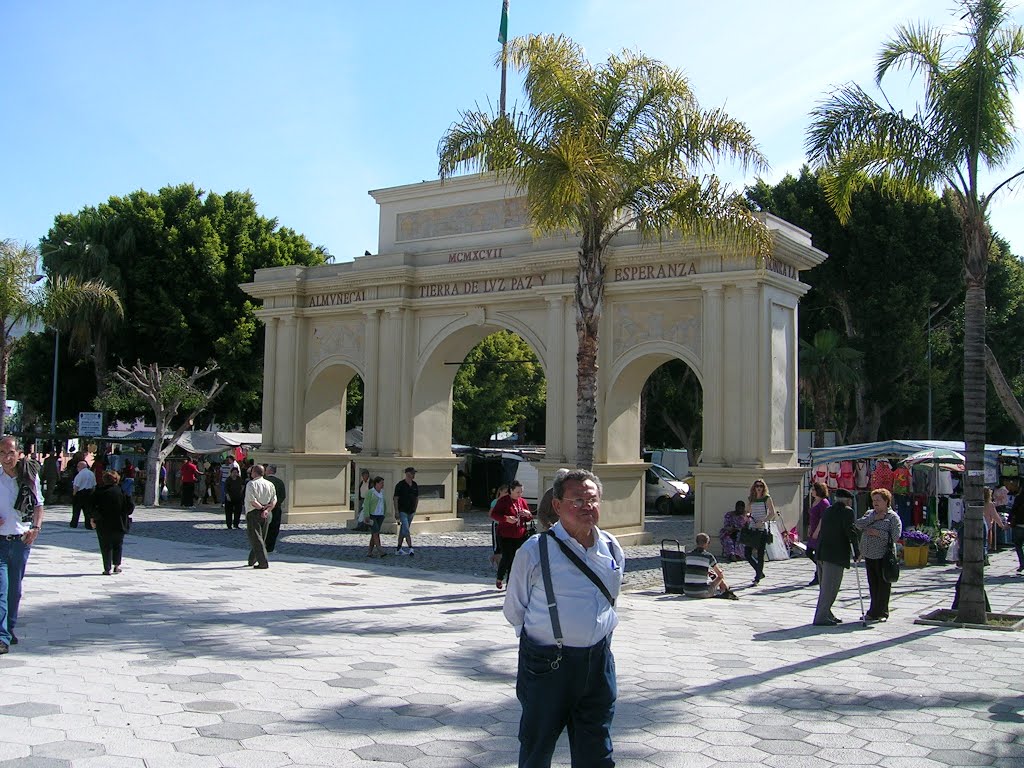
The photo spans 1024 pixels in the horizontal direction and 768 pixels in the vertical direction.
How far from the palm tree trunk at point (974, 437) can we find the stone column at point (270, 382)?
17511 mm

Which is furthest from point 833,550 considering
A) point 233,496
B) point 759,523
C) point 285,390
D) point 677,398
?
point 677,398

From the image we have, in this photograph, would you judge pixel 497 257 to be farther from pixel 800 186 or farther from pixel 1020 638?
pixel 800 186

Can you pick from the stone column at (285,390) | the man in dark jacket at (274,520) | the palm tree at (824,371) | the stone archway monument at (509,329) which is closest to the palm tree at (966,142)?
the stone archway monument at (509,329)

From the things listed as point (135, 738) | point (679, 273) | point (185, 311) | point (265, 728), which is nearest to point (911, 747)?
point (265, 728)

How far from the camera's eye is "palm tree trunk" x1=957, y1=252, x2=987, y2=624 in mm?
11508

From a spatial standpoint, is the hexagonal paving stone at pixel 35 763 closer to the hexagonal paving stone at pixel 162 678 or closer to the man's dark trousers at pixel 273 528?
the hexagonal paving stone at pixel 162 678

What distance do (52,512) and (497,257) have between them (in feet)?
48.6

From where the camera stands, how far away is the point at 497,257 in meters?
21.7

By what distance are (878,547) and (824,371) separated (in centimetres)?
2243

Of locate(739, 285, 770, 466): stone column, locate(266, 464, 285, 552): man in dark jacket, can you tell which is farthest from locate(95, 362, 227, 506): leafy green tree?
locate(739, 285, 770, 466): stone column

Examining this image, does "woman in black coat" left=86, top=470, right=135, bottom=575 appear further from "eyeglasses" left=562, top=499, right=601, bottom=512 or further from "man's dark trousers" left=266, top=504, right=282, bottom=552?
"eyeglasses" left=562, top=499, right=601, bottom=512

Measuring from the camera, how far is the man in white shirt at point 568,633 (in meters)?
4.66

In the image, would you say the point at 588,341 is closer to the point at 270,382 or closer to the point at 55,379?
the point at 270,382

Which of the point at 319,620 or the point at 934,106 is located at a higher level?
the point at 934,106
